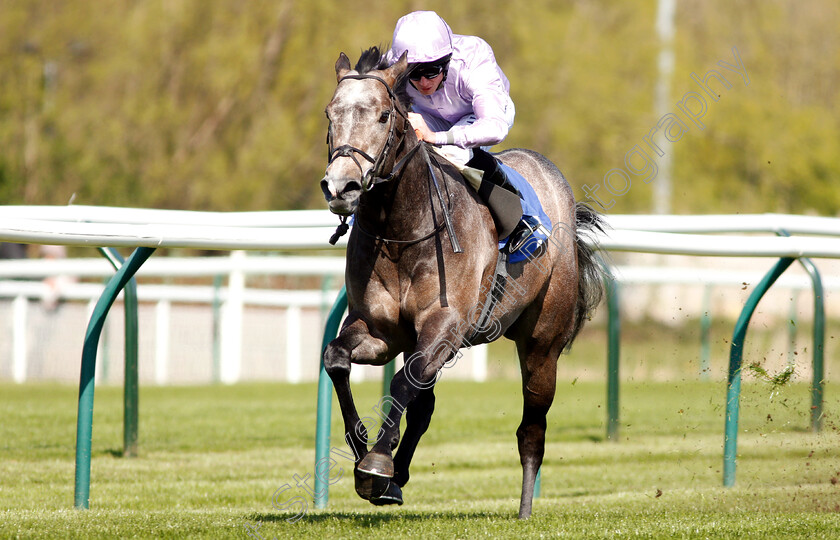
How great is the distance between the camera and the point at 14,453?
21.0ft

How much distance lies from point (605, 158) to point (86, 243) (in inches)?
700

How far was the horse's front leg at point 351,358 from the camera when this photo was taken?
374 centimetres

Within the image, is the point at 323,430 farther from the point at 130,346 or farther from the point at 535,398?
the point at 130,346

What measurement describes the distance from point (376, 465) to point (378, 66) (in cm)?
140

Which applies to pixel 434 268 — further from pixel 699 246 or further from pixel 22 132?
pixel 22 132

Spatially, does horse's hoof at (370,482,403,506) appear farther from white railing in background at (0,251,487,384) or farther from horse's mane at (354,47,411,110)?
white railing in background at (0,251,487,384)

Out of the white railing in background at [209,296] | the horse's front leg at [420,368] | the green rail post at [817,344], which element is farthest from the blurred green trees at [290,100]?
the horse's front leg at [420,368]

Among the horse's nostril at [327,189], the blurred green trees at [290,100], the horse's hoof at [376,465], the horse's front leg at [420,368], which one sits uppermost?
the blurred green trees at [290,100]

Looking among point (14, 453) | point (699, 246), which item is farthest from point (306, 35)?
point (699, 246)

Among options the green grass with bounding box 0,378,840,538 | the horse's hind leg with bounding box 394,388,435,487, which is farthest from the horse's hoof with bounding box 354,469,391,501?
the horse's hind leg with bounding box 394,388,435,487

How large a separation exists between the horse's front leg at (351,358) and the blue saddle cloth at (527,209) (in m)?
0.75

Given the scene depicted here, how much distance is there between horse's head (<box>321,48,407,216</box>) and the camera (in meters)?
3.35

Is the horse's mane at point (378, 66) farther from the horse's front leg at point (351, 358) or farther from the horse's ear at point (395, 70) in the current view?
the horse's front leg at point (351, 358)

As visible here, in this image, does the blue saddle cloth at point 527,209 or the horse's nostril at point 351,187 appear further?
the blue saddle cloth at point 527,209
